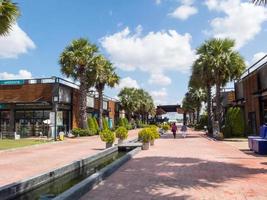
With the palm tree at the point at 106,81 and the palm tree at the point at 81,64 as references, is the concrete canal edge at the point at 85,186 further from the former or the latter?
the palm tree at the point at 106,81

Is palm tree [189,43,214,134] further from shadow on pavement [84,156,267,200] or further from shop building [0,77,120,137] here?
shadow on pavement [84,156,267,200]

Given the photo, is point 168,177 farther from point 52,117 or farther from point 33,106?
point 33,106

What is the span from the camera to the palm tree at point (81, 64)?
42719 millimetres

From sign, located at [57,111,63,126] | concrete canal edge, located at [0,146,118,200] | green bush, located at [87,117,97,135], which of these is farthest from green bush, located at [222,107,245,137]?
concrete canal edge, located at [0,146,118,200]

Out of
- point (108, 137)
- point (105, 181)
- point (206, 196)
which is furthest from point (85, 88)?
point (206, 196)

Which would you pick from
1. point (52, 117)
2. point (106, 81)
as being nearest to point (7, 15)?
point (52, 117)

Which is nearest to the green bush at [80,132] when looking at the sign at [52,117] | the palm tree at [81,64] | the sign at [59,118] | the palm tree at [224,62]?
the palm tree at [81,64]

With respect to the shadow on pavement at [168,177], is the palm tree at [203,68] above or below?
above

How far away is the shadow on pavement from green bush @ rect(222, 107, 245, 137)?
19348 mm

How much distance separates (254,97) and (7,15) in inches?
932

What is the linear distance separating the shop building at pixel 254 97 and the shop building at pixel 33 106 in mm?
18765

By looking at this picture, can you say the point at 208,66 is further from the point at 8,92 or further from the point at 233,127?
the point at 8,92

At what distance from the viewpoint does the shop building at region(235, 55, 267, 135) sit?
3229 cm

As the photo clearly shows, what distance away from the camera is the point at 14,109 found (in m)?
44.0
